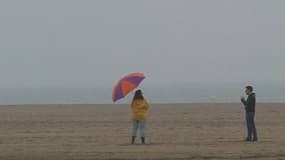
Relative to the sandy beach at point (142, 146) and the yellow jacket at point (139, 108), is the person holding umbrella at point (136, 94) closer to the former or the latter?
the yellow jacket at point (139, 108)

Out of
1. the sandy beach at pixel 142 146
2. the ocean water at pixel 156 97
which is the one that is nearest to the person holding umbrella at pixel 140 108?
the sandy beach at pixel 142 146

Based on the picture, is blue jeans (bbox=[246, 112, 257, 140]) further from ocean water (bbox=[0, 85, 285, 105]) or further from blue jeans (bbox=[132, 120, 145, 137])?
ocean water (bbox=[0, 85, 285, 105])

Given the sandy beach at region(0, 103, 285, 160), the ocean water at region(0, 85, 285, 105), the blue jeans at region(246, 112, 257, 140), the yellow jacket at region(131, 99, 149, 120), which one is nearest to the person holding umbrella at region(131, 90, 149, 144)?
the yellow jacket at region(131, 99, 149, 120)

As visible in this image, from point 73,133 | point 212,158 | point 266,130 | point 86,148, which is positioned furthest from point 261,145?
point 73,133

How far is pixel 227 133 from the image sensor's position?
A: 70.2 ft

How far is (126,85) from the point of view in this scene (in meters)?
17.1

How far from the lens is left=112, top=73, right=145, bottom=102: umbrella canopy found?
16984 millimetres

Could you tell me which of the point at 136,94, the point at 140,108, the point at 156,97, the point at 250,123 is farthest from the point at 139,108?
the point at 156,97

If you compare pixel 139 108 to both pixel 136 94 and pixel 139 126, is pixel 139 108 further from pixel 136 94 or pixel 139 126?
pixel 139 126

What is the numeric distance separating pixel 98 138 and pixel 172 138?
222 cm

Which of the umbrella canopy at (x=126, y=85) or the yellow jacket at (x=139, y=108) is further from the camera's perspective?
the yellow jacket at (x=139, y=108)

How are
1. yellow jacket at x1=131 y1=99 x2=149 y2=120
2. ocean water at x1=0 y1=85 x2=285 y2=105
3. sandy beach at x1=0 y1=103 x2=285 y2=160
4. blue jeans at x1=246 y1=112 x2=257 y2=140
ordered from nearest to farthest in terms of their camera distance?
1. sandy beach at x1=0 y1=103 x2=285 y2=160
2. yellow jacket at x1=131 y1=99 x2=149 y2=120
3. blue jeans at x1=246 y1=112 x2=257 y2=140
4. ocean water at x1=0 y1=85 x2=285 y2=105

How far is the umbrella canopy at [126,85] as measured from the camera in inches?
669

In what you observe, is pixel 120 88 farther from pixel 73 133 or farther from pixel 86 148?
pixel 73 133
